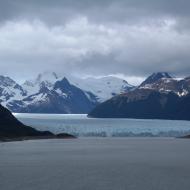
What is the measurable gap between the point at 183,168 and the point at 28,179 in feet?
106

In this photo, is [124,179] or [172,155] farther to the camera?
[172,155]

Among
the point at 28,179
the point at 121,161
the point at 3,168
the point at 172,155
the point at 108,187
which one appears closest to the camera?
the point at 108,187

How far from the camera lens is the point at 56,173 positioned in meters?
96.1

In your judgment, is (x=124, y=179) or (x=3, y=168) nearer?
(x=124, y=179)

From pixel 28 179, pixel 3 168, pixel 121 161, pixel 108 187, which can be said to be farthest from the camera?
pixel 121 161

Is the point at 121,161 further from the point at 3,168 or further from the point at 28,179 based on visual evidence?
the point at 28,179

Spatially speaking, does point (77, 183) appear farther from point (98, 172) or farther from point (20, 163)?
point (20, 163)

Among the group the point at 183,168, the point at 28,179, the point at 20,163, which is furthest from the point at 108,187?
the point at 20,163

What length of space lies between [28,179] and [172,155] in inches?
2337

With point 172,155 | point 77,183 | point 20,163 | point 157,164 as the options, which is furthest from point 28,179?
point 172,155

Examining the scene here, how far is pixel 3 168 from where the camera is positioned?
10462cm

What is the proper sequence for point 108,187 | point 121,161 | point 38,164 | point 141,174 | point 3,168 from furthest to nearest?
point 121,161 → point 38,164 → point 3,168 → point 141,174 → point 108,187

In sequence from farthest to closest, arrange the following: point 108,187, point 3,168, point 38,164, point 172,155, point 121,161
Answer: point 172,155
point 121,161
point 38,164
point 3,168
point 108,187

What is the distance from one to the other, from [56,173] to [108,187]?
64.6 ft
